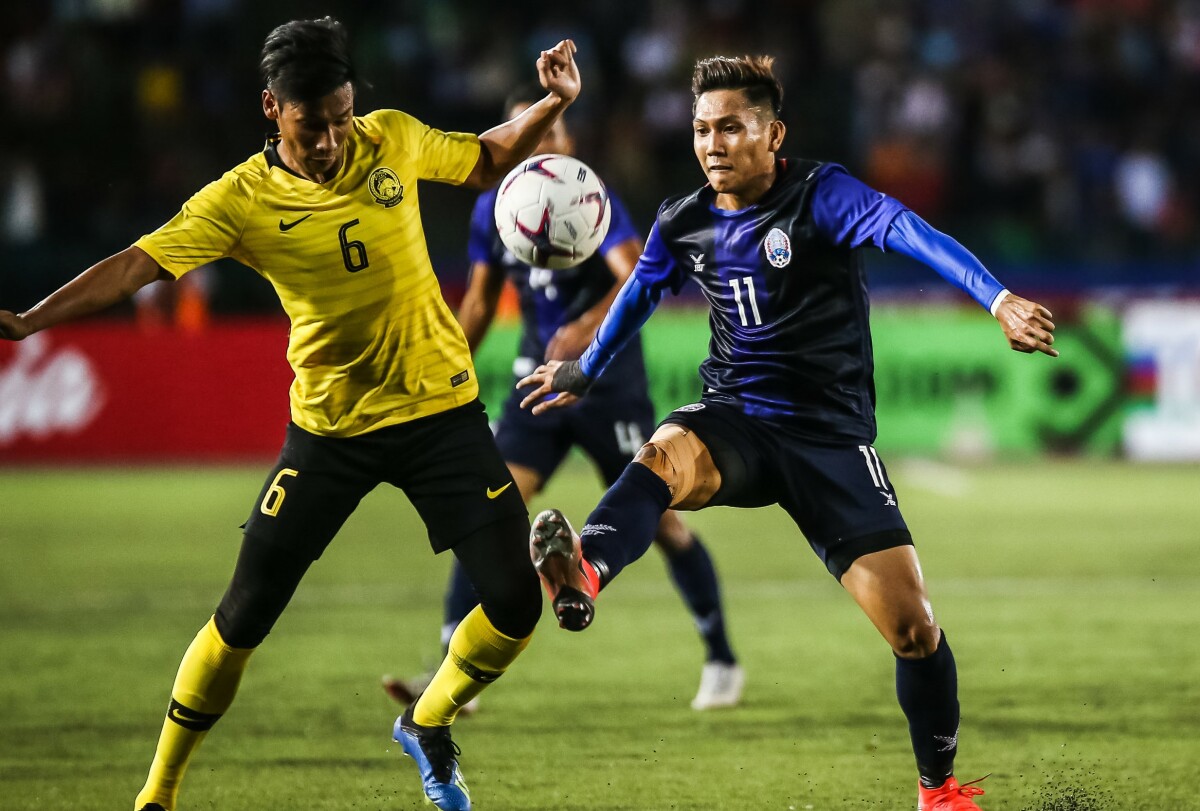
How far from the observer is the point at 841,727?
6.55m

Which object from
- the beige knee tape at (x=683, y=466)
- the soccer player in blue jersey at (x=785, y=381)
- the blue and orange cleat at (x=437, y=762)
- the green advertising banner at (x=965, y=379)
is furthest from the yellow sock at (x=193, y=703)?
the green advertising banner at (x=965, y=379)

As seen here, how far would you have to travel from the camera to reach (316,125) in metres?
4.70

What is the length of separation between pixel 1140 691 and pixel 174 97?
15.0 metres

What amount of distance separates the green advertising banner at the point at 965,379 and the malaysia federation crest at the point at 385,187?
38.1 feet

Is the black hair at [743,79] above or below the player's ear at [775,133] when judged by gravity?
above

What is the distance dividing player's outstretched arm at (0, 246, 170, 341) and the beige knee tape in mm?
1518

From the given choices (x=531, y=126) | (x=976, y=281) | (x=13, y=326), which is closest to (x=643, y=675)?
(x=531, y=126)

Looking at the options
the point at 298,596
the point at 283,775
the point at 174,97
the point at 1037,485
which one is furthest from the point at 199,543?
the point at 174,97

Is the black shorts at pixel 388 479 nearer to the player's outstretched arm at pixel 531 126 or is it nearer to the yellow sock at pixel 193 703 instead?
the yellow sock at pixel 193 703

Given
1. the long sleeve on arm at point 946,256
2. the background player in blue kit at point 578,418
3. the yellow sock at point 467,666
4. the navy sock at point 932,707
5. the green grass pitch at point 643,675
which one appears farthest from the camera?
the background player in blue kit at point 578,418

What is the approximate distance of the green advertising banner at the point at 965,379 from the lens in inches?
656

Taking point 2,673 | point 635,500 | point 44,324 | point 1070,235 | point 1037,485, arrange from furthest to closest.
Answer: point 1070,235
point 1037,485
point 2,673
point 635,500
point 44,324

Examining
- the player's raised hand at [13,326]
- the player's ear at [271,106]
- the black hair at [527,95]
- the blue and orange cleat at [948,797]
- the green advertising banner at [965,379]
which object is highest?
the player's ear at [271,106]

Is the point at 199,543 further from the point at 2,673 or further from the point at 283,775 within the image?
the point at 283,775
